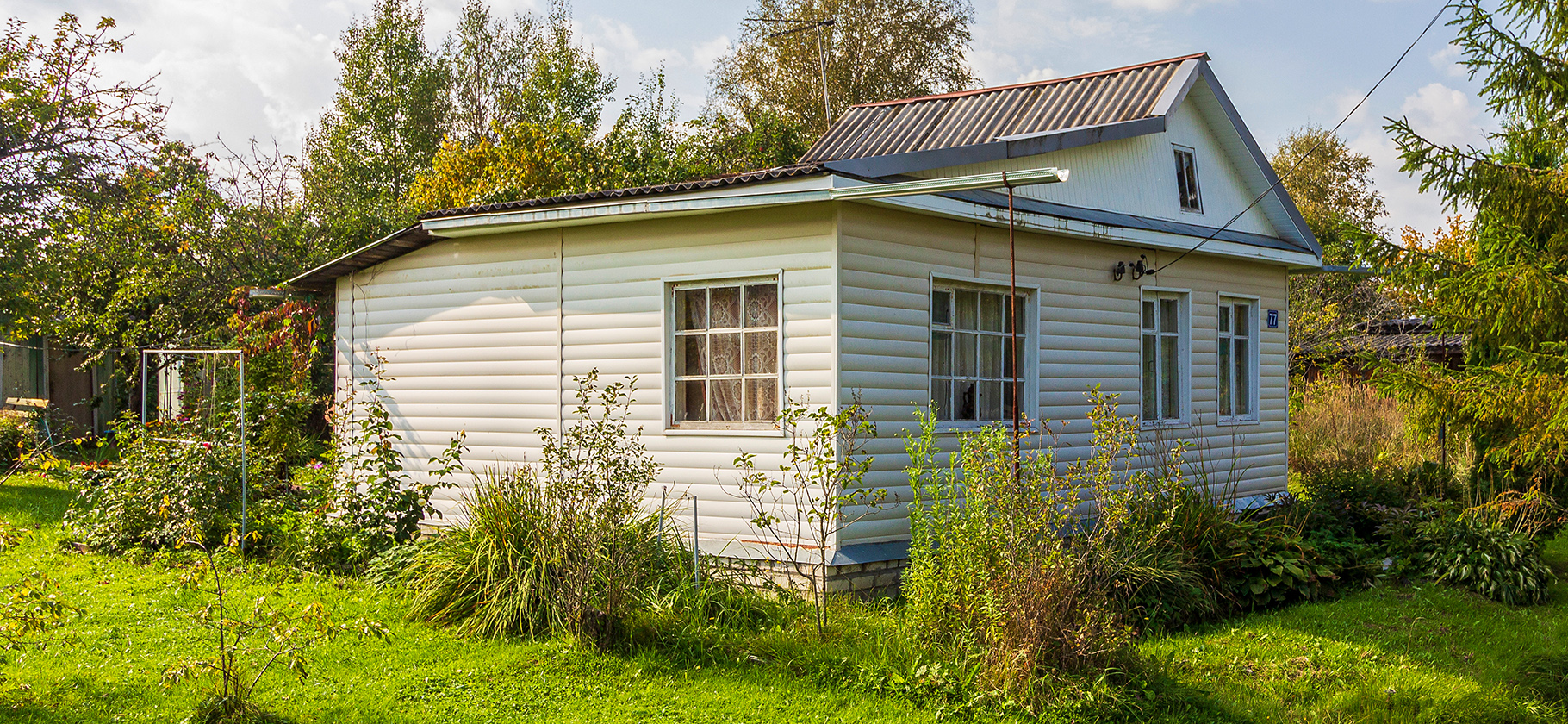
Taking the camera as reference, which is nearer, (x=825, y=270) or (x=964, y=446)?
(x=964, y=446)

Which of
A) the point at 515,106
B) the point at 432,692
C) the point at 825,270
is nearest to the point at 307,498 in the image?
the point at 432,692

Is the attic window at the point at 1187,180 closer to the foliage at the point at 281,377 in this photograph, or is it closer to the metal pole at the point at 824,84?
the metal pole at the point at 824,84

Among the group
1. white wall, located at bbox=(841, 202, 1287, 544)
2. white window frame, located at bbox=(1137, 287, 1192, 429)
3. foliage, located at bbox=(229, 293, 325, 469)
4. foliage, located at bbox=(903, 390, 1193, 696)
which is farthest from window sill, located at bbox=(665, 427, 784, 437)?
white window frame, located at bbox=(1137, 287, 1192, 429)

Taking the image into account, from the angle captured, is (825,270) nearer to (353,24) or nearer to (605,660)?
(605,660)

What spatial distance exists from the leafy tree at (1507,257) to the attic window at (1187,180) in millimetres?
2048

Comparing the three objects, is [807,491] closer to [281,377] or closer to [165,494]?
[165,494]

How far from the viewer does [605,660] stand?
254 inches

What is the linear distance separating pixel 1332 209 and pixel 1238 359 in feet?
74.1

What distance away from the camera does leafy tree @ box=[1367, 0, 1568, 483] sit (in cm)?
913

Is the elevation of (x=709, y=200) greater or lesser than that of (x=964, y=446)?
greater

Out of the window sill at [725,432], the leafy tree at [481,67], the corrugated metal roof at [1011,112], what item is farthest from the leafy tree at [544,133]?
the window sill at [725,432]

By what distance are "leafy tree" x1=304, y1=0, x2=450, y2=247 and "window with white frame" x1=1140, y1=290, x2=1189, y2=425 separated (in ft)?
74.7

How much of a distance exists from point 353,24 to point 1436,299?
27988mm

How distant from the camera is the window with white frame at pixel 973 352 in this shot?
8.73m
